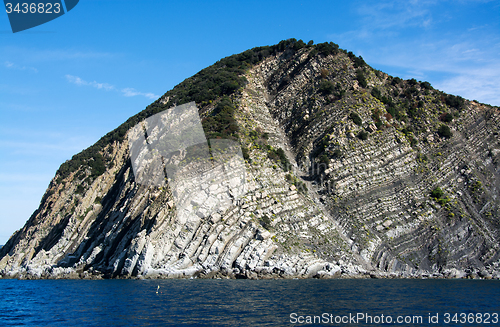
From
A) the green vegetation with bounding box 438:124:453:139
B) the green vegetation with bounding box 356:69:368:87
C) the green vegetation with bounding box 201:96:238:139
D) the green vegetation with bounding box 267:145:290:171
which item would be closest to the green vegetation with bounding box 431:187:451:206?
the green vegetation with bounding box 438:124:453:139

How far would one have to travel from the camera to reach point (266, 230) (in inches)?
1711

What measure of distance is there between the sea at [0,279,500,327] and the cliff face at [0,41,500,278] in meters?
7.62

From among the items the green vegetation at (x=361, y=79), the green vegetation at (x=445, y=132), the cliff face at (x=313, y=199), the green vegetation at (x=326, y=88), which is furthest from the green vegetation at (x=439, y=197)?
the green vegetation at (x=326, y=88)

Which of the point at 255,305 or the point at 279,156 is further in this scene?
the point at 279,156

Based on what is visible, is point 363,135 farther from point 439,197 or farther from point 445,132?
point 445,132

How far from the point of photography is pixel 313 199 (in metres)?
52.4

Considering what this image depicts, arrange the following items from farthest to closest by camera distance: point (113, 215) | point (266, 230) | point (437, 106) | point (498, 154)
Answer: point (437, 106) < point (498, 154) < point (113, 215) < point (266, 230)

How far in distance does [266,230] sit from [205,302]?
19235mm

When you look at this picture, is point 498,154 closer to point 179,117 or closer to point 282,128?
point 282,128

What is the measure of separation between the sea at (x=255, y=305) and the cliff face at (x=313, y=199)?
25.0 feet

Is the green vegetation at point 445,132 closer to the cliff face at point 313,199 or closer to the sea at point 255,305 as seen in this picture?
the cliff face at point 313,199

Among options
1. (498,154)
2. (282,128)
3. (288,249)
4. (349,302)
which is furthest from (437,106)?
(349,302)

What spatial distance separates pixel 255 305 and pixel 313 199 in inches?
1190

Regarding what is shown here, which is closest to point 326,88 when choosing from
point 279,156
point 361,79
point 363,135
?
point 361,79
